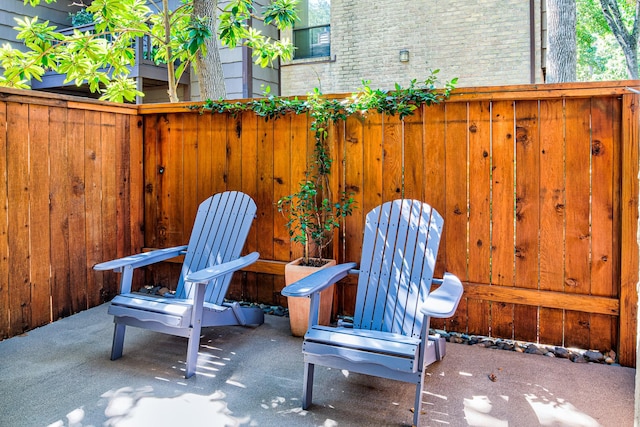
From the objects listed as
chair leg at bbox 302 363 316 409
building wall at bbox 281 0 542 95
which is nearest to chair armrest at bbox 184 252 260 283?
chair leg at bbox 302 363 316 409

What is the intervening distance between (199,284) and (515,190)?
2.03 m

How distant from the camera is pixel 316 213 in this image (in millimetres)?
3256

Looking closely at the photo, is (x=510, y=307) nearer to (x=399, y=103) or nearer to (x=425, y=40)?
(x=399, y=103)

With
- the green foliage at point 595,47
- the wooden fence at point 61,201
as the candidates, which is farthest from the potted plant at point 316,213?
the green foliage at point 595,47

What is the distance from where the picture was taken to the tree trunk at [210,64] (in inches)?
175

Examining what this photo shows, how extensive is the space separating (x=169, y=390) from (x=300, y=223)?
1463mm

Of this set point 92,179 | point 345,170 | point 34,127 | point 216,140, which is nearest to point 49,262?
point 92,179

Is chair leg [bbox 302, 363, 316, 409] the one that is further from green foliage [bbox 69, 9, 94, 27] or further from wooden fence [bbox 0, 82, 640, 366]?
green foliage [bbox 69, 9, 94, 27]

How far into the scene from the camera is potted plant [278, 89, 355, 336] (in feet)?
10.1

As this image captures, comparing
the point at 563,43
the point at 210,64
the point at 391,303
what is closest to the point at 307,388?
the point at 391,303

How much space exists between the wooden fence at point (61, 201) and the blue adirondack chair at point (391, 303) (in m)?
2.06

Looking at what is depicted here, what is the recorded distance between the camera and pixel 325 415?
209cm

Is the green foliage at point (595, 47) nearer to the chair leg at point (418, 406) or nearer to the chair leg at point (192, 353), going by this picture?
the chair leg at point (418, 406)

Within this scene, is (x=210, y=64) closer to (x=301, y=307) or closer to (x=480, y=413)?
(x=301, y=307)
